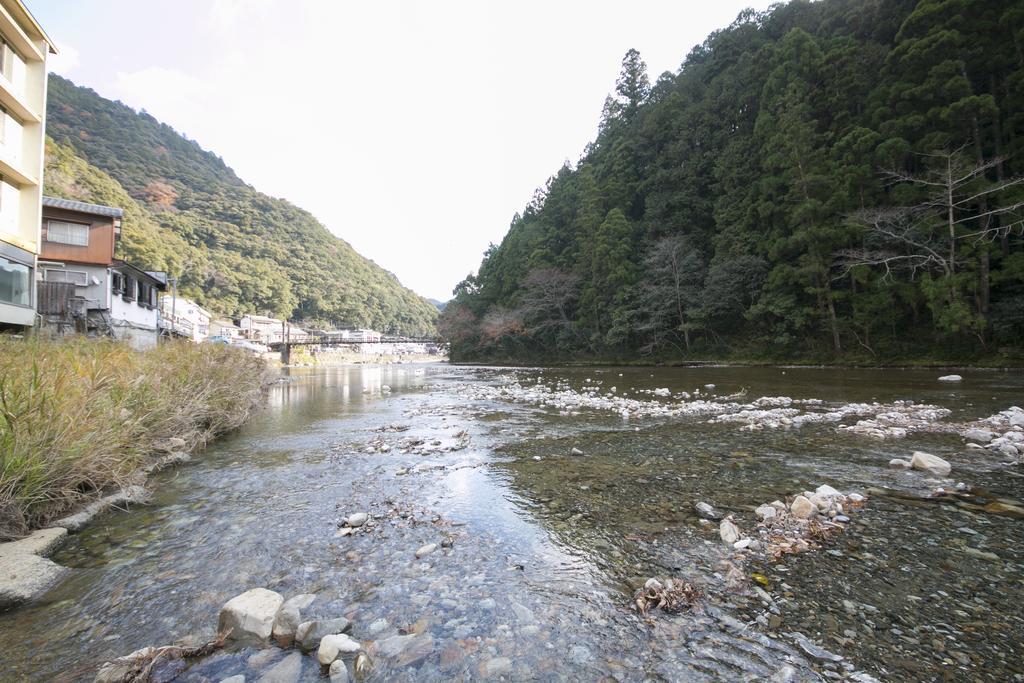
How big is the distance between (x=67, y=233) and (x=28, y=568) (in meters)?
28.0

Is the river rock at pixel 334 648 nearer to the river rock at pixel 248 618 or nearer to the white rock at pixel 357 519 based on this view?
the river rock at pixel 248 618

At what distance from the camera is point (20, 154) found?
14.2 m

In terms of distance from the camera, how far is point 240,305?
8000 centimetres

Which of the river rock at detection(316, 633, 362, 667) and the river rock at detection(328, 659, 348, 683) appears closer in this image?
the river rock at detection(328, 659, 348, 683)

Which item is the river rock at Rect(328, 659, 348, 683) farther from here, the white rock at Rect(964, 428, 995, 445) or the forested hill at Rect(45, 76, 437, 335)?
the forested hill at Rect(45, 76, 437, 335)

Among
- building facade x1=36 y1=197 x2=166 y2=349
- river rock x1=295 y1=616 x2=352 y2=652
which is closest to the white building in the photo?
building facade x1=36 y1=197 x2=166 y2=349

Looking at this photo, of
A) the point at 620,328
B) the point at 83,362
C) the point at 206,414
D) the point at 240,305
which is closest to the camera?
the point at 83,362

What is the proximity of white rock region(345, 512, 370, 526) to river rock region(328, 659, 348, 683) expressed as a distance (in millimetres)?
1688

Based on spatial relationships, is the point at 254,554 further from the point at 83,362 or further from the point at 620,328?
the point at 620,328

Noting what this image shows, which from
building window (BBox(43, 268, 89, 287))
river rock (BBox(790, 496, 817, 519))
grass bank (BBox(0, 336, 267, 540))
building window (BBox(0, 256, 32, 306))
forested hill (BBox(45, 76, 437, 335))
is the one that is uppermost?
forested hill (BBox(45, 76, 437, 335))

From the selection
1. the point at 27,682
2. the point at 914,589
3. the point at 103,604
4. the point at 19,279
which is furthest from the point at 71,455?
the point at 19,279

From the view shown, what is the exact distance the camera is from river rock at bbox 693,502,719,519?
11.0ft

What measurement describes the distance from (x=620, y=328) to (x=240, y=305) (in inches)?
3075

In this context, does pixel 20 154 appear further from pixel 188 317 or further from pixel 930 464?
pixel 188 317
